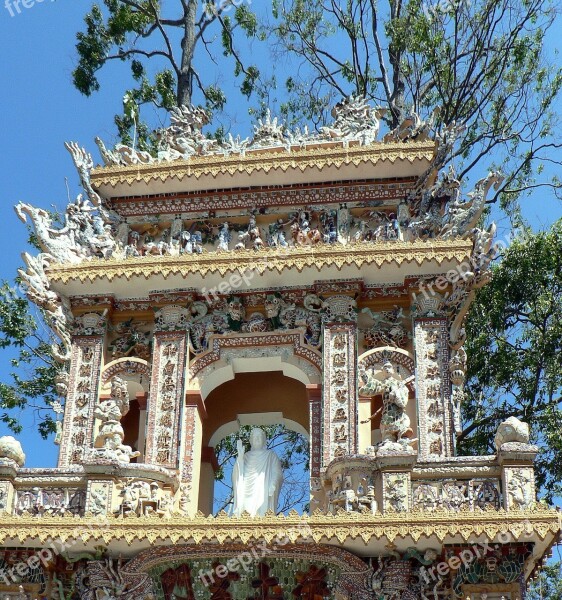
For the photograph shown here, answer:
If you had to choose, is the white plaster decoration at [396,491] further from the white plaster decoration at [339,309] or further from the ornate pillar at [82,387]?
the ornate pillar at [82,387]

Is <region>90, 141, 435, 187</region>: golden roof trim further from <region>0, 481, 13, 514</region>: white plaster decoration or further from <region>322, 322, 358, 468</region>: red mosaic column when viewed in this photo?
<region>0, 481, 13, 514</region>: white plaster decoration

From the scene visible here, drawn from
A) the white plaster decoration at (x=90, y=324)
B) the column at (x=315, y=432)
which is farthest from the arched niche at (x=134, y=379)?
the column at (x=315, y=432)

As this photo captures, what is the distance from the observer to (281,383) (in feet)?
61.2

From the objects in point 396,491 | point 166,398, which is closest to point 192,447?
point 166,398

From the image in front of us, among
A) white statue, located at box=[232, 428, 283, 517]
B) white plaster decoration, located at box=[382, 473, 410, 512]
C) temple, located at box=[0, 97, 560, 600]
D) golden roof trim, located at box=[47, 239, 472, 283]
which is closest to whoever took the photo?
temple, located at box=[0, 97, 560, 600]

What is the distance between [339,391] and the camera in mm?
16328

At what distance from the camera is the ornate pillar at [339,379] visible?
625 inches

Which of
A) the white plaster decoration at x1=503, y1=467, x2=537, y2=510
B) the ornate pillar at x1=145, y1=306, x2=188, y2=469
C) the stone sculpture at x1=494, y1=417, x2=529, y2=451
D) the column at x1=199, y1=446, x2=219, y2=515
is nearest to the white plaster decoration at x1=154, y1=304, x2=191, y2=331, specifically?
the ornate pillar at x1=145, y1=306, x2=188, y2=469

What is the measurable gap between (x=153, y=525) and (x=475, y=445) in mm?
9372

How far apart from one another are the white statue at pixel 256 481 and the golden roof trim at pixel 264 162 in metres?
4.43

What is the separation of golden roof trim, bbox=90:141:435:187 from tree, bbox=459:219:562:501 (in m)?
5.32

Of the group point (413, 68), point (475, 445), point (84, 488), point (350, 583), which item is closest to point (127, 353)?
point (84, 488)

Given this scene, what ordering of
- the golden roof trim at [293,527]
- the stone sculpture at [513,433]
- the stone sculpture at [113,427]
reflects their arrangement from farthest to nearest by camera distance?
the stone sculpture at [113,427] < the stone sculpture at [513,433] < the golden roof trim at [293,527]

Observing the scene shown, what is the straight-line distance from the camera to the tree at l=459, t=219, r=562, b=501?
22.2 m
